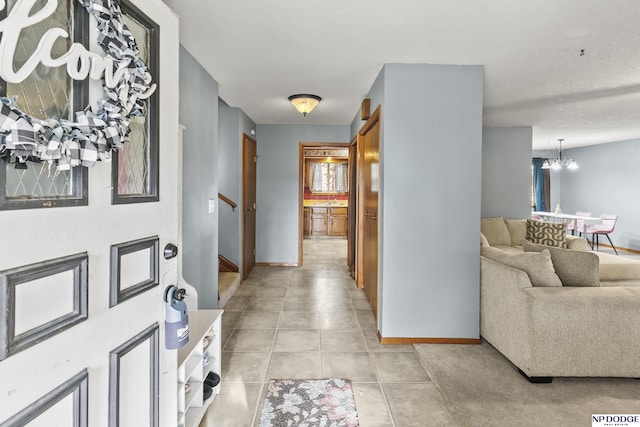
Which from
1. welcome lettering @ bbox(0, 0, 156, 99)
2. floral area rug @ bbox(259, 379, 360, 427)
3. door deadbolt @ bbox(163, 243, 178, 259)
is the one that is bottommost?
floral area rug @ bbox(259, 379, 360, 427)

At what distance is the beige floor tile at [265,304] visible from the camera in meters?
3.69

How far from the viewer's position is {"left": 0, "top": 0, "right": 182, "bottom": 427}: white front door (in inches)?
30.8

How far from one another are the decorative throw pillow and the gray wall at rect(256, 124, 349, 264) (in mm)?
3141

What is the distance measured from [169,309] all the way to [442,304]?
90.8 inches

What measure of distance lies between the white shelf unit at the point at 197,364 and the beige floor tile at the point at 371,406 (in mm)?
890

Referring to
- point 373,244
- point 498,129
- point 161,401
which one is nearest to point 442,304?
point 373,244

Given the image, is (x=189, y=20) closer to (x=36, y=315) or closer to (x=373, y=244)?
(x=36, y=315)

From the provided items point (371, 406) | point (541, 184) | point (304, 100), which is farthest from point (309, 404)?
point (541, 184)

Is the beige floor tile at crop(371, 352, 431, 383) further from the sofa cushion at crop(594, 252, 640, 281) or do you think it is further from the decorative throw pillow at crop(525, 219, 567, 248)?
the decorative throw pillow at crop(525, 219, 567, 248)

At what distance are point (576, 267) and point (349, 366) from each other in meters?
1.78

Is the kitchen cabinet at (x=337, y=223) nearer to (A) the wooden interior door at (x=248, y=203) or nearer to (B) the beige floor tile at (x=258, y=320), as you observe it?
(A) the wooden interior door at (x=248, y=203)

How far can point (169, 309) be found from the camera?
135cm

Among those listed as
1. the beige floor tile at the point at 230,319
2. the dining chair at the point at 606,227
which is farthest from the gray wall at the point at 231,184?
the dining chair at the point at 606,227

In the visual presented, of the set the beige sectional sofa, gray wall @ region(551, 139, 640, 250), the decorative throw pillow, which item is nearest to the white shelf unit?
the beige sectional sofa
